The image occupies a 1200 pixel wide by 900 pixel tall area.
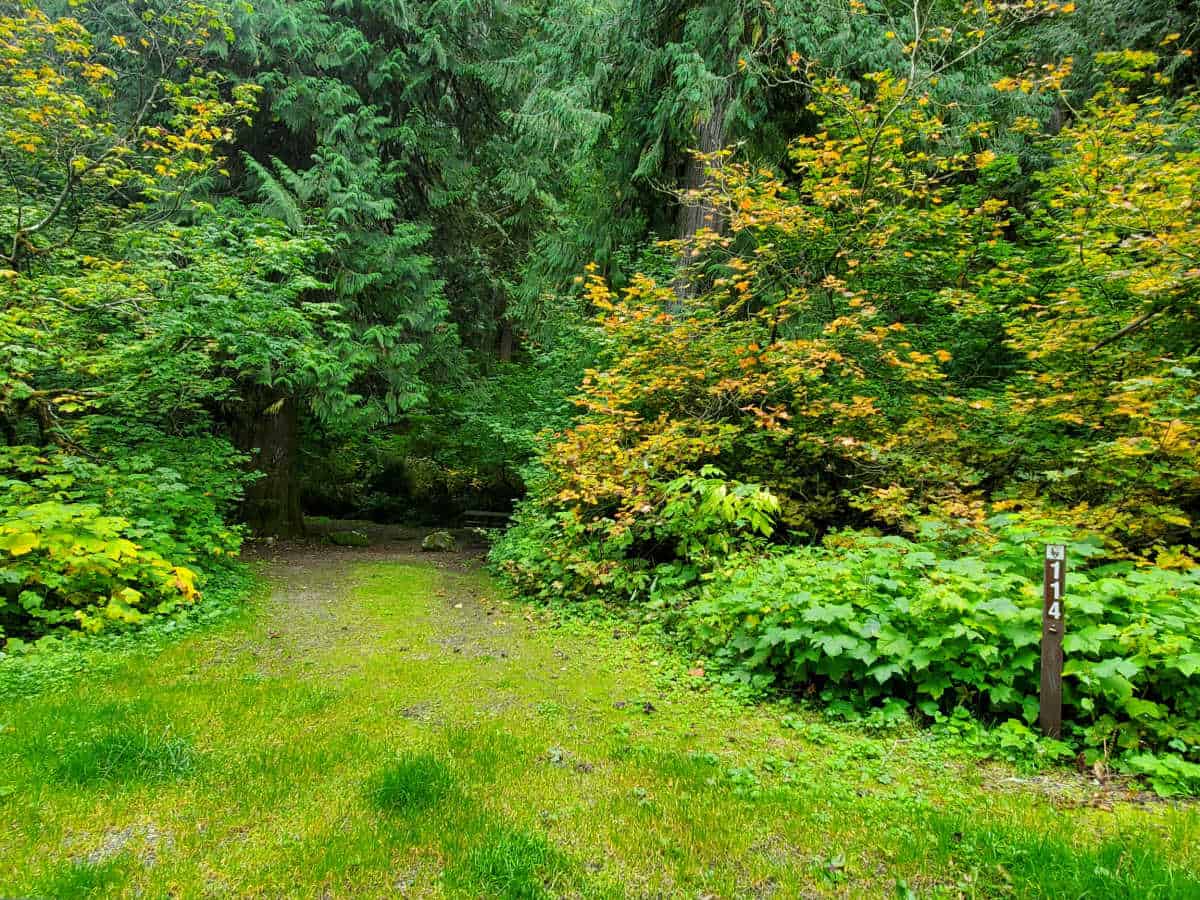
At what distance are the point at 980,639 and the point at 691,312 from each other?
15.0 ft

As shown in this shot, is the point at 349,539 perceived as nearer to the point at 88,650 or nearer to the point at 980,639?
the point at 88,650

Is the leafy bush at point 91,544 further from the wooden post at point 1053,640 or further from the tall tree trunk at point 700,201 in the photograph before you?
the tall tree trunk at point 700,201

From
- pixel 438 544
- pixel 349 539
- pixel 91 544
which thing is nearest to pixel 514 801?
pixel 91 544

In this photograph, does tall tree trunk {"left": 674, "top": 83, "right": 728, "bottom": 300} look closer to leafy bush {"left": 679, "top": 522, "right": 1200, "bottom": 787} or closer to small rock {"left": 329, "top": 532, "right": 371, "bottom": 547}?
leafy bush {"left": 679, "top": 522, "right": 1200, "bottom": 787}

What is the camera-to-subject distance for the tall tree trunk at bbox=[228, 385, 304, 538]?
9500 millimetres

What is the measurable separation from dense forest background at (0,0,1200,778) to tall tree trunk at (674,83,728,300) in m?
0.05

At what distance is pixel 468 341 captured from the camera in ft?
42.5

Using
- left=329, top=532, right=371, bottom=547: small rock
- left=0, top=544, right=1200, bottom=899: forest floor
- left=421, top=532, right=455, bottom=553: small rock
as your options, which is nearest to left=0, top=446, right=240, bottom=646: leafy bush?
left=0, top=544, right=1200, bottom=899: forest floor

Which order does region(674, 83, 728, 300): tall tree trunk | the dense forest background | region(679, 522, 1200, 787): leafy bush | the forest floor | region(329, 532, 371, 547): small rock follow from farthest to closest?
region(329, 532, 371, 547): small rock
region(674, 83, 728, 300): tall tree trunk
the dense forest background
region(679, 522, 1200, 787): leafy bush
the forest floor

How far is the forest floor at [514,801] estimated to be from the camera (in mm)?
1987

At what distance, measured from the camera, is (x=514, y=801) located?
247cm

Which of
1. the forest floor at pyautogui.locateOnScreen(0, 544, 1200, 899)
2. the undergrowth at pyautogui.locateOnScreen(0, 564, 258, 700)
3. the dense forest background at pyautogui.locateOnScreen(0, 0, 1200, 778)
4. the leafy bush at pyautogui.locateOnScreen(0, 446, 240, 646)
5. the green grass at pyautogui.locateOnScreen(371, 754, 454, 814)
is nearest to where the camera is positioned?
the forest floor at pyautogui.locateOnScreen(0, 544, 1200, 899)

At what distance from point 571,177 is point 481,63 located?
8.20 ft

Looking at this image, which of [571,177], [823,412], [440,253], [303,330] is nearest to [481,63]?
[571,177]
